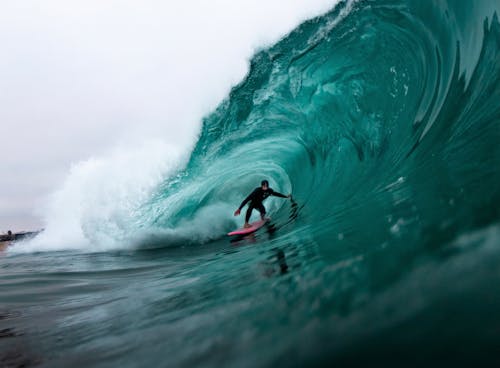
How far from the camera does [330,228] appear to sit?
428 centimetres

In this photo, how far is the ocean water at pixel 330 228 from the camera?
1.29 m

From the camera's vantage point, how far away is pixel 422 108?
6.98 meters

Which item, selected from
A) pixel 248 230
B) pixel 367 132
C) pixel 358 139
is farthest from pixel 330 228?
pixel 358 139

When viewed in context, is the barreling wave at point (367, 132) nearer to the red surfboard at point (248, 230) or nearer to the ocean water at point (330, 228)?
the ocean water at point (330, 228)

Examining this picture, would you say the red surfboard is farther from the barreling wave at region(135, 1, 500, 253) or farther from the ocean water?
the ocean water

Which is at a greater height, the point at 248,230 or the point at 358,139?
the point at 358,139

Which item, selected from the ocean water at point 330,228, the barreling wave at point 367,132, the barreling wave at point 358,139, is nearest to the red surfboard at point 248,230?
the barreling wave at point 367,132

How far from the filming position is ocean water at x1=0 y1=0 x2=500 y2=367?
1.29 metres

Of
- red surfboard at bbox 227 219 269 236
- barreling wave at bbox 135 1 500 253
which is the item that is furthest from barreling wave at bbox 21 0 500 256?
red surfboard at bbox 227 219 269 236

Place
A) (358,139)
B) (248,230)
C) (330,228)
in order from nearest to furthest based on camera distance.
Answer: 1. (330,228)
2. (248,230)
3. (358,139)

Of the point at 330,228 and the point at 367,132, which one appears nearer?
the point at 330,228

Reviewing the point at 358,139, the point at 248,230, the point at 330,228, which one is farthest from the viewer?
the point at 358,139

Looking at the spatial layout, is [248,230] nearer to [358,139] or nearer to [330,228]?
[358,139]

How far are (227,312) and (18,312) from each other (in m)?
2.77
